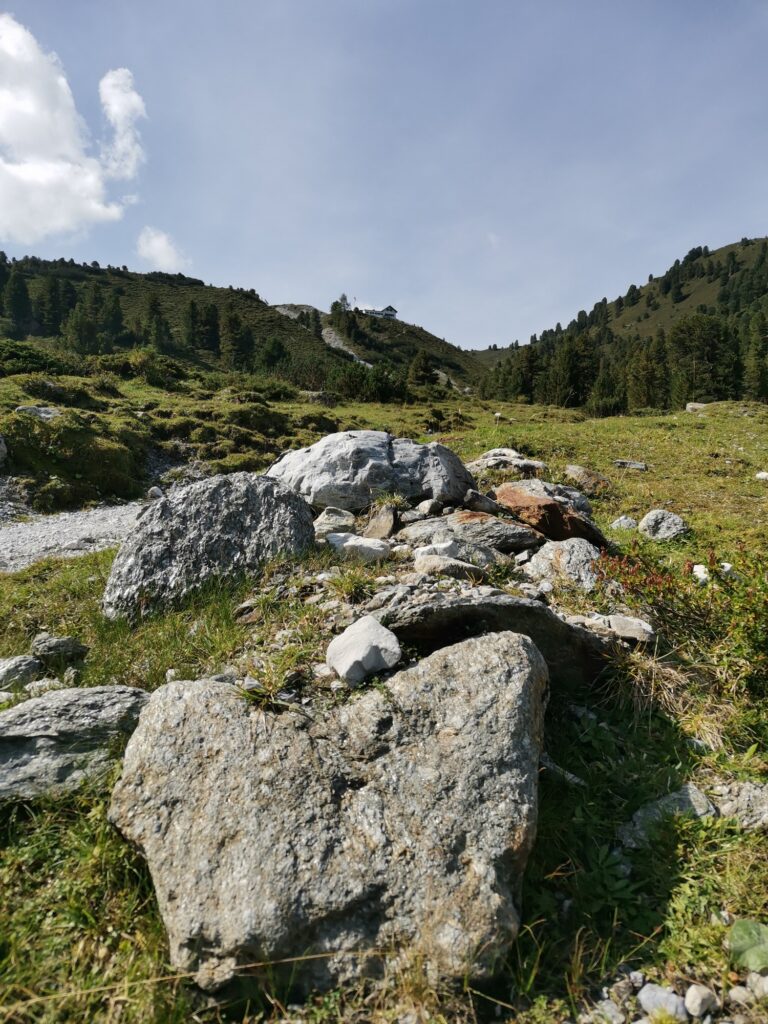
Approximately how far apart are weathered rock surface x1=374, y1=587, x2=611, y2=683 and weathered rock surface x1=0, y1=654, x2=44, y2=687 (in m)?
3.46

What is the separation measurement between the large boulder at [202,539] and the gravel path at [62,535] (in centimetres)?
434

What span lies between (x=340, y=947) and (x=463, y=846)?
82 centimetres

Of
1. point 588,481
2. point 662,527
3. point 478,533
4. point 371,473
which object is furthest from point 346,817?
point 588,481

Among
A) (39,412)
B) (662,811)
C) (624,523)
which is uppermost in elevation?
(39,412)

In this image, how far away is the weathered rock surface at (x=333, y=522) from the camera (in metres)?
7.89

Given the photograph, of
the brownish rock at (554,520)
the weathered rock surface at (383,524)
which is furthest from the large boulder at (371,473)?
the brownish rock at (554,520)

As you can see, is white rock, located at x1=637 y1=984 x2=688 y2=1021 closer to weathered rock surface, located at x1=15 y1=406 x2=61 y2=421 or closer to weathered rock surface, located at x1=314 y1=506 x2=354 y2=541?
weathered rock surface, located at x1=314 y1=506 x2=354 y2=541

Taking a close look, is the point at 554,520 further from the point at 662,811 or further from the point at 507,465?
the point at 507,465

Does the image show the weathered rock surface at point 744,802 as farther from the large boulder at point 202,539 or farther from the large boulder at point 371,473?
the large boulder at point 371,473

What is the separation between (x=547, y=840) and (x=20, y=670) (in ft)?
16.2

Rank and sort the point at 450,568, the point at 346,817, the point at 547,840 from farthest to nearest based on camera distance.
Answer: the point at 450,568 → the point at 547,840 → the point at 346,817

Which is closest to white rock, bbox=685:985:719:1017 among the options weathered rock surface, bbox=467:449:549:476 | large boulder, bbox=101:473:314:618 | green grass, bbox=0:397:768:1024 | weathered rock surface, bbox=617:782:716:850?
green grass, bbox=0:397:768:1024

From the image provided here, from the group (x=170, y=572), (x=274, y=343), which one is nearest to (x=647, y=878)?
(x=170, y=572)

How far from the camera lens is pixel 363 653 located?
4.11 metres
